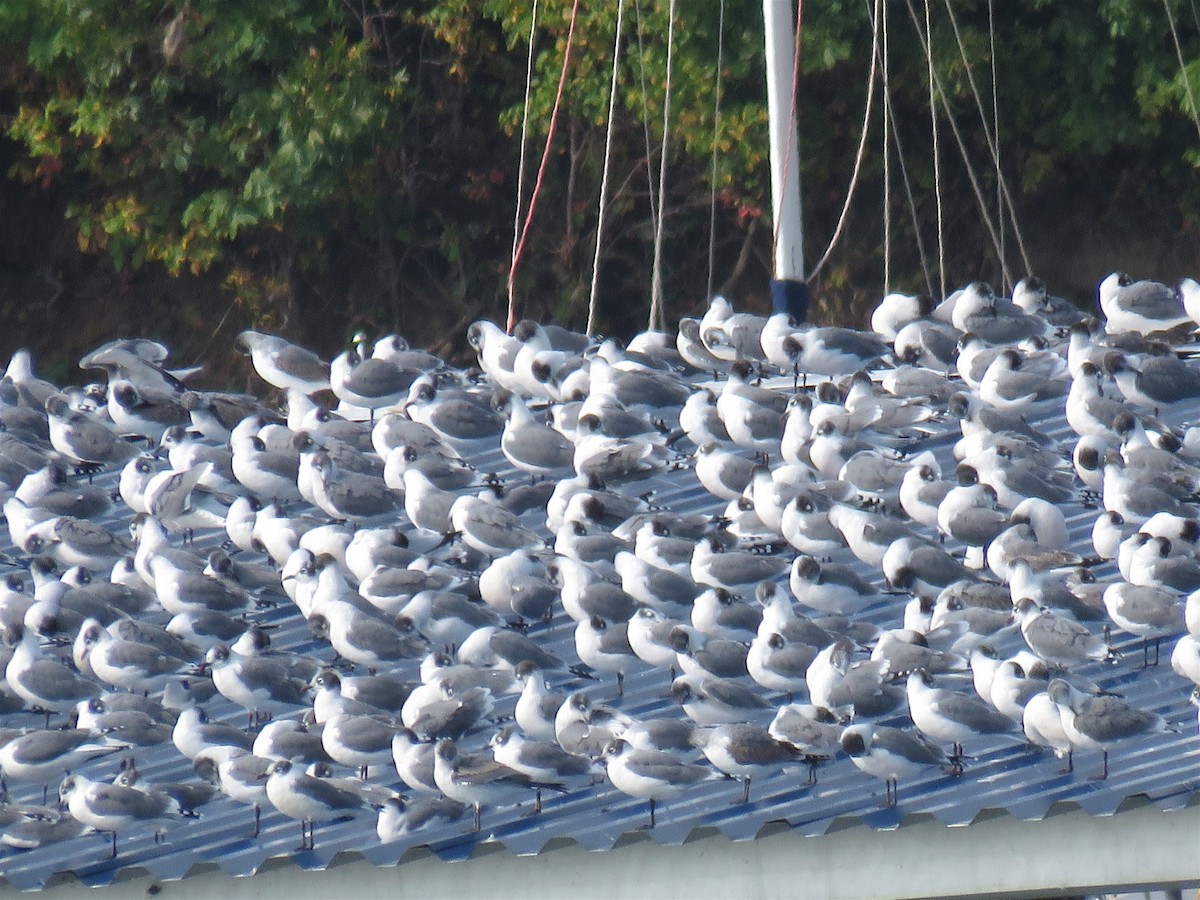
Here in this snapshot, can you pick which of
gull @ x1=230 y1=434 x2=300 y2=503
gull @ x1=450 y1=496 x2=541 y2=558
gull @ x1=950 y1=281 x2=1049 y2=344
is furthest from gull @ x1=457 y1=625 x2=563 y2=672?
gull @ x1=950 y1=281 x2=1049 y2=344

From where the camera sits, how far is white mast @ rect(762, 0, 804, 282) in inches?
502

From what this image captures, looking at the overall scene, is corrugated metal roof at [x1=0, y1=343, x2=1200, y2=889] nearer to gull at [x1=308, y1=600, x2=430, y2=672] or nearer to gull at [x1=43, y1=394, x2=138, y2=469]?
gull at [x1=308, y1=600, x2=430, y2=672]

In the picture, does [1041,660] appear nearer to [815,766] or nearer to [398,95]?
[815,766]

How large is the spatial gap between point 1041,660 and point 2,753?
3706 millimetres

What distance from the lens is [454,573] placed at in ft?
29.0

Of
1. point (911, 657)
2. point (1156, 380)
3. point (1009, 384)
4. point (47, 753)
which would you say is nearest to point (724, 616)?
point (911, 657)

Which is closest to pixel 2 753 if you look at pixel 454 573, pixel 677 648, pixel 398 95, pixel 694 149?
pixel 454 573

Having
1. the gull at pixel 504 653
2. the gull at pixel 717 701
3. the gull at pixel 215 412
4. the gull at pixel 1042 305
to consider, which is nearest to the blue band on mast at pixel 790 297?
the gull at pixel 1042 305

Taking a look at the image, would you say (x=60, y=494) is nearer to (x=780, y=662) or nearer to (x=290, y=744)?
(x=290, y=744)

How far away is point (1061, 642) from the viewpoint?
7.11m

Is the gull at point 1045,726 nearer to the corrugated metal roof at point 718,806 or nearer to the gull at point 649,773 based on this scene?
the corrugated metal roof at point 718,806

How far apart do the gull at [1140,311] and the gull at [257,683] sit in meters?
4.12

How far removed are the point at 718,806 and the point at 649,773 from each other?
235mm

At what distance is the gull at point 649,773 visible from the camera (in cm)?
665
